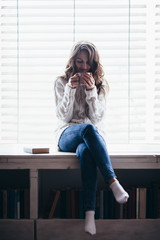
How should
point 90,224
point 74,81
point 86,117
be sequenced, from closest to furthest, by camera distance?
point 90,224, point 74,81, point 86,117

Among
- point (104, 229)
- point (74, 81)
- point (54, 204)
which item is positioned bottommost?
point (104, 229)

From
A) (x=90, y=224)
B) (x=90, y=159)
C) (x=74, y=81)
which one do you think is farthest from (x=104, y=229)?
(x=74, y=81)

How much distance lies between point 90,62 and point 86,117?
0.43m

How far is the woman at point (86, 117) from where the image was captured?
161 centimetres

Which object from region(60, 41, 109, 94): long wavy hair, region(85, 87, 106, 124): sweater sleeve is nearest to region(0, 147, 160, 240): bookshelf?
region(85, 87, 106, 124): sweater sleeve

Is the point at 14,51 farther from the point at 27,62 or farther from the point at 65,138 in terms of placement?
the point at 65,138

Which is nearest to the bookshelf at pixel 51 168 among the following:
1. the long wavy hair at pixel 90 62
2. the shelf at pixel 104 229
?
the shelf at pixel 104 229

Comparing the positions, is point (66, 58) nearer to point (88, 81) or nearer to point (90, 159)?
point (88, 81)

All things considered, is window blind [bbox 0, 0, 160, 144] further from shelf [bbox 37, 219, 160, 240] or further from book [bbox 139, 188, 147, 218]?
shelf [bbox 37, 219, 160, 240]

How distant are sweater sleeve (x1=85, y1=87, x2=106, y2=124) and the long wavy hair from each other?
8cm

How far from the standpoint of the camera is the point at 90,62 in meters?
2.10

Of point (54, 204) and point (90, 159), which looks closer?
point (90, 159)

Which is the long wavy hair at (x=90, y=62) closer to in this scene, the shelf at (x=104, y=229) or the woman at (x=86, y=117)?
the woman at (x=86, y=117)

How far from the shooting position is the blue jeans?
1607mm
